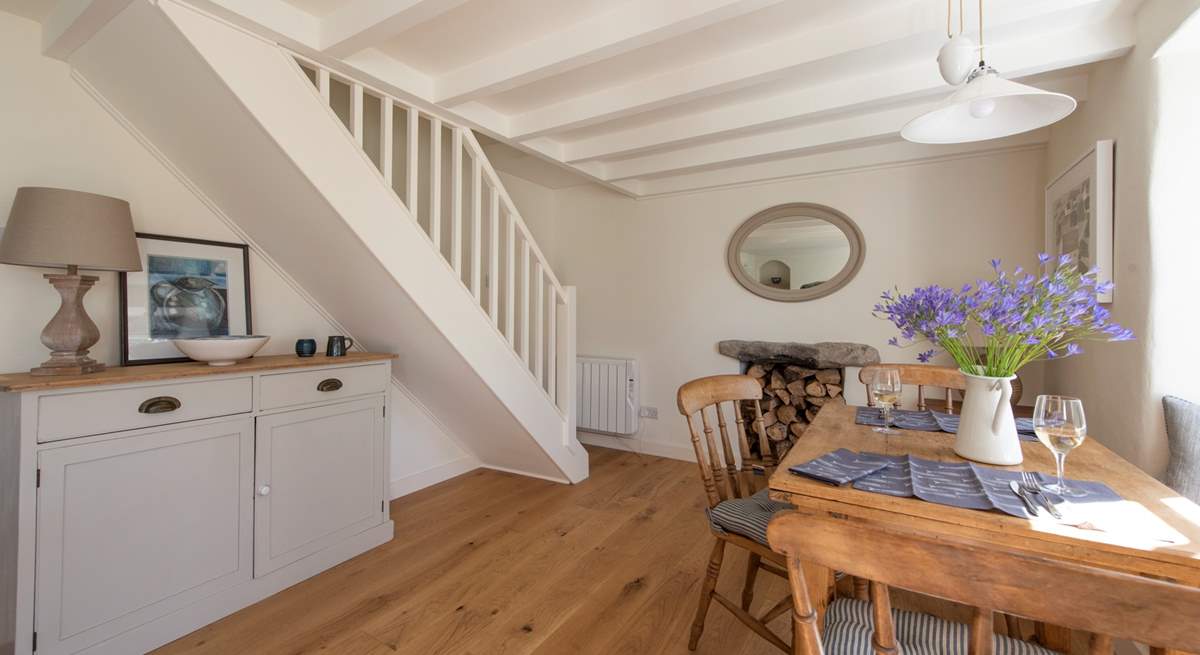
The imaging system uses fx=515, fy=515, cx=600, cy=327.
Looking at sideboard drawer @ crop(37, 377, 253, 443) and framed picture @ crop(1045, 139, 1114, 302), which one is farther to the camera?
framed picture @ crop(1045, 139, 1114, 302)

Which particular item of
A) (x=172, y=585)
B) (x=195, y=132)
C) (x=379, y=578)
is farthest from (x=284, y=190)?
(x=379, y=578)

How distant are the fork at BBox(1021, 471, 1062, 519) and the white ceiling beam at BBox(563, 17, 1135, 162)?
174 cm

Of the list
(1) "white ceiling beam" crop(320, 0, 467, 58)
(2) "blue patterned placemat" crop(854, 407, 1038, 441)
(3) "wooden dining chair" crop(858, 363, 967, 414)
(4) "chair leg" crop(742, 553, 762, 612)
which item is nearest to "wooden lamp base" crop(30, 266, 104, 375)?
(1) "white ceiling beam" crop(320, 0, 467, 58)

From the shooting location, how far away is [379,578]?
7.21ft

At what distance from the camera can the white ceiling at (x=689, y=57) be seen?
184 cm

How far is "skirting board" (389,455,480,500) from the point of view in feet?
10.3

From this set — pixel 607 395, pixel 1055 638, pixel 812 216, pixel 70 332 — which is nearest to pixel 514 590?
pixel 1055 638

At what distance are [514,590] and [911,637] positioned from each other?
1.49m

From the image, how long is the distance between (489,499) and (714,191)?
2.65m

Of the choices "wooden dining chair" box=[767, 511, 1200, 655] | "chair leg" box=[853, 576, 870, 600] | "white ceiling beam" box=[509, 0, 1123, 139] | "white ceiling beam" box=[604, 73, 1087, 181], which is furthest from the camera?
"white ceiling beam" box=[604, 73, 1087, 181]

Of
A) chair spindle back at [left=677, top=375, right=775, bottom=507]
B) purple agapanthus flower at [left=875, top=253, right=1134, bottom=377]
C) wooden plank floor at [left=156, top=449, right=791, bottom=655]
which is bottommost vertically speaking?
wooden plank floor at [left=156, top=449, right=791, bottom=655]

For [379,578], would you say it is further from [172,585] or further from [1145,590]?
[1145,590]

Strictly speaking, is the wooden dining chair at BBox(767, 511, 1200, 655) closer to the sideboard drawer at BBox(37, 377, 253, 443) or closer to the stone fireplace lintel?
the sideboard drawer at BBox(37, 377, 253, 443)

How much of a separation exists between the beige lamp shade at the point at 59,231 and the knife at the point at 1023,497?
106 inches
